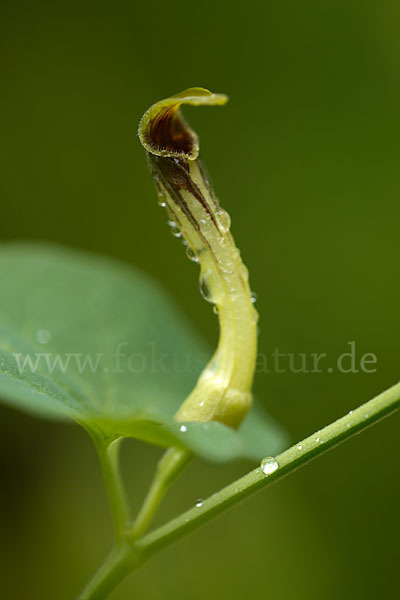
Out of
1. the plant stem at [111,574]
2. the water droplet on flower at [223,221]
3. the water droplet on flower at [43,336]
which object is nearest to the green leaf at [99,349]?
the water droplet on flower at [43,336]

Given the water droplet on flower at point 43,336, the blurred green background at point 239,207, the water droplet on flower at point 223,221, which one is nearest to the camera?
the water droplet on flower at point 223,221

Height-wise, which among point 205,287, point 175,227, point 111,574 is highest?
point 175,227

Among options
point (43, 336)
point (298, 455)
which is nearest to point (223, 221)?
point (298, 455)

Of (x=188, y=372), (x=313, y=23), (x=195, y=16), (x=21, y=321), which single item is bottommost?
(x=188, y=372)

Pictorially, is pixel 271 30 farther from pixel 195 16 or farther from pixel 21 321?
pixel 21 321

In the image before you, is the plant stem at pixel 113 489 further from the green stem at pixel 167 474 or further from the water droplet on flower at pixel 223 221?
the water droplet on flower at pixel 223 221

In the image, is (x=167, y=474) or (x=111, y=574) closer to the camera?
(x=111, y=574)

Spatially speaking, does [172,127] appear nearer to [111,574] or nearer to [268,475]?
[268,475]

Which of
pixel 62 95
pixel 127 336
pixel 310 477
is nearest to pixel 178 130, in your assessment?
pixel 127 336
